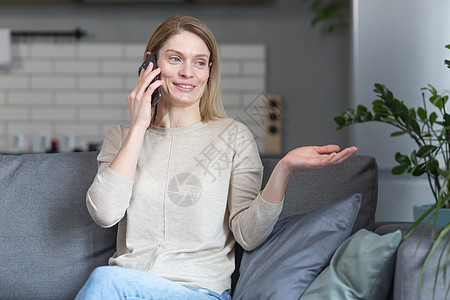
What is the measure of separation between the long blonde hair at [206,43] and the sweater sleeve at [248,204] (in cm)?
15

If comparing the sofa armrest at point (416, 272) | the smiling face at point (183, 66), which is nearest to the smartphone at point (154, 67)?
the smiling face at point (183, 66)

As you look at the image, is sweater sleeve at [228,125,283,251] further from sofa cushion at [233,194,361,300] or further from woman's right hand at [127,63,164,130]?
woman's right hand at [127,63,164,130]

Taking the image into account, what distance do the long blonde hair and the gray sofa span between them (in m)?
0.26

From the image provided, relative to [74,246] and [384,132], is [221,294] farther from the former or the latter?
[384,132]

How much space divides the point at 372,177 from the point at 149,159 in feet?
2.37

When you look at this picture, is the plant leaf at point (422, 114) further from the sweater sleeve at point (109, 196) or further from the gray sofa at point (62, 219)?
the sweater sleeve at point (109, 196)

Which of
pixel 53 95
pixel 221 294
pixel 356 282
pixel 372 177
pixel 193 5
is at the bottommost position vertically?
pixel 221 294

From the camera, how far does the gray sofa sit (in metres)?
1.71

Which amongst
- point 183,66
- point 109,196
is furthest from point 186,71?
point 109,196

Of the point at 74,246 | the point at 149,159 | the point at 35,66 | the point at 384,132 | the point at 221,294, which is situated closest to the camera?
the point at 221,294

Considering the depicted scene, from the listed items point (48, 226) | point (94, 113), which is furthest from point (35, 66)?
point (48, 226)

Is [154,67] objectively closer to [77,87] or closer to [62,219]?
[62,219]

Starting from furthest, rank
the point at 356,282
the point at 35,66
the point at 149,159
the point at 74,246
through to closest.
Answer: the point at 35,66, the point at 74,246, the point at 149,159, the point at 356,282

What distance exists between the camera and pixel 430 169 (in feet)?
5.97
